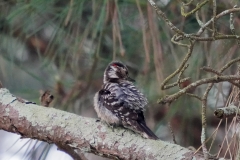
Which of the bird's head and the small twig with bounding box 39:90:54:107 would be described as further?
the bird's head

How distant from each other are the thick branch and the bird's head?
73cm

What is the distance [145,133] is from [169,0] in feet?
2.93

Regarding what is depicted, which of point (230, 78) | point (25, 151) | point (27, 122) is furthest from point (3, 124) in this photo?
point (230, 78)

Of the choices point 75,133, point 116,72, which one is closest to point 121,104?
point 116,72

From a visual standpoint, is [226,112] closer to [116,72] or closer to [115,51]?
[115,51]

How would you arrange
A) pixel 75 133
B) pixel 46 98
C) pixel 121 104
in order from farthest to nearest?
pixel 121 104
pixel 46 98
pixel 75 133

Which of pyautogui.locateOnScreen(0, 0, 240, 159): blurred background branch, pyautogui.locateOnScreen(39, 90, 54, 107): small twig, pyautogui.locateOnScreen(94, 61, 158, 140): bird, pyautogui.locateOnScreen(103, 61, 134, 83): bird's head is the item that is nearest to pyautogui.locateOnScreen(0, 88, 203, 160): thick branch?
pyautogui.locateOnScreen(39, 90, 54, 107): small twig

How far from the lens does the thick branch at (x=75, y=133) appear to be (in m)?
1.80

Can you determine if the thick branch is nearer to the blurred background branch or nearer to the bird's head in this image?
the blurred background branch

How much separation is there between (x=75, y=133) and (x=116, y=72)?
87cm

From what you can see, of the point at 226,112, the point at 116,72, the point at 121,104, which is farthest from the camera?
the point at 116,72

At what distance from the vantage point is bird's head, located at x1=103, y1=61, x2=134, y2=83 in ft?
9.05

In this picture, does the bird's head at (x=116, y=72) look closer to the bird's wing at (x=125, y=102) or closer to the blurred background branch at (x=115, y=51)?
the blurred background branch at (x=115, y=51)

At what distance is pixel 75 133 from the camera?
194cm
